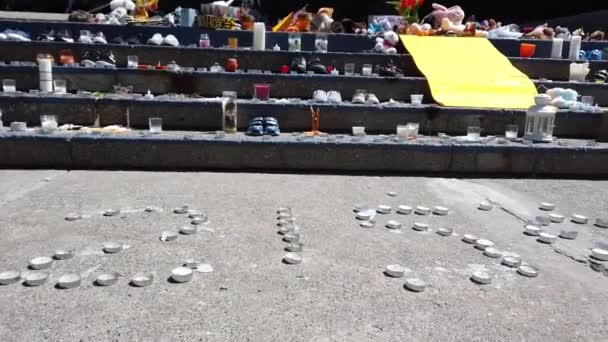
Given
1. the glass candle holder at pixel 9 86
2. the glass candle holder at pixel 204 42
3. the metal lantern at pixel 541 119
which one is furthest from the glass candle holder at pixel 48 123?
the metal lantern at pixel 541 119

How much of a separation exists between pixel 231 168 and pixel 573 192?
3109 millimetres

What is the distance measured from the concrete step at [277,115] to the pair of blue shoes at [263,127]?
34 cm

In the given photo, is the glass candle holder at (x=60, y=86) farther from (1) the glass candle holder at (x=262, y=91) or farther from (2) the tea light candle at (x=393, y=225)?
(2) the tea light candle at (x=393, y=225)

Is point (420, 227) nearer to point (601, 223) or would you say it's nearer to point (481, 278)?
point (481, 278)

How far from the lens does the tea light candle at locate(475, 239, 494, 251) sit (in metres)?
3.60

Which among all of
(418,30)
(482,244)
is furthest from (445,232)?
(418,30)

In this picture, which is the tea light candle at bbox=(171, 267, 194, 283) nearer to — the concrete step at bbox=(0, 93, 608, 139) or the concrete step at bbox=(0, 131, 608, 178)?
the concrete step at bbox=(0, 131, 608, 178)

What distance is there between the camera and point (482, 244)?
→ 3627 mm

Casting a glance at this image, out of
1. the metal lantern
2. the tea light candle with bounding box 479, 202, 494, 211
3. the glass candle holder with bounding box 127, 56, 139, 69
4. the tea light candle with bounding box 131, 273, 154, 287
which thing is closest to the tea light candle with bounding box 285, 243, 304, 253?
the tea light candle with bounding box 131, 273, 154, 287

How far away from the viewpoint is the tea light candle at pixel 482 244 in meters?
3.60

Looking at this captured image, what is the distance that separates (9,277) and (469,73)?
6092mm

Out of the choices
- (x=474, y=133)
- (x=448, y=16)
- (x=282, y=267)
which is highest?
(x=448, y=16)

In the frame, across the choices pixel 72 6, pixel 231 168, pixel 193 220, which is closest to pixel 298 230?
pixel 193 220

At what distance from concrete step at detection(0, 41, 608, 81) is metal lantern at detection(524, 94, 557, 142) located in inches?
72.5
